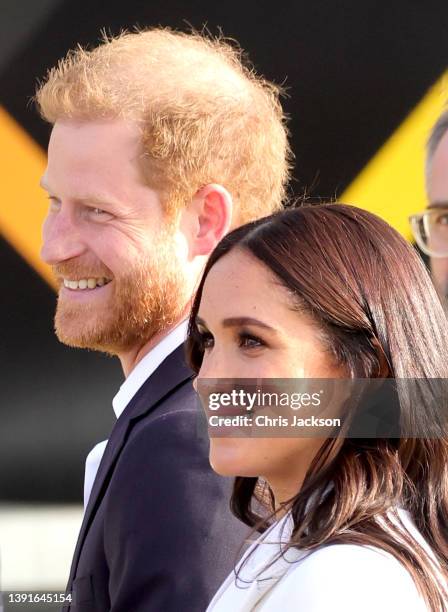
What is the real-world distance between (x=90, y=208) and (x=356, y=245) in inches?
24.6

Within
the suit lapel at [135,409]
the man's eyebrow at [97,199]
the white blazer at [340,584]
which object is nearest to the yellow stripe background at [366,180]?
the man's eyebrow at [97,199]

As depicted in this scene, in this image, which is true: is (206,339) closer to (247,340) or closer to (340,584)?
(247,340)

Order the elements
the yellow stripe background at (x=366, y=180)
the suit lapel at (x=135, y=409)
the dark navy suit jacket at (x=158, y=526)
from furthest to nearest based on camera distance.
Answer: the yellow stripe background at (x=366, y=180), the suit lapel at (x=135, y=409), the dark navy suit jacket at (x=158, y=526)

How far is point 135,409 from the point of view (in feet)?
4.97

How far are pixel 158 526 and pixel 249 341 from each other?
332mm

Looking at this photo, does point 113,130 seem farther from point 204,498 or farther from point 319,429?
point 319,429

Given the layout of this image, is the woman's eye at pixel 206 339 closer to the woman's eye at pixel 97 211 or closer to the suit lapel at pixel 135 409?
the suit lapel at pixel 135 409

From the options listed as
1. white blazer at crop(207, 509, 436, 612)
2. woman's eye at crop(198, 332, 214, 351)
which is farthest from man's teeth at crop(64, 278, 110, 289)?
white blazer at crop(207, 509, 436, 612)

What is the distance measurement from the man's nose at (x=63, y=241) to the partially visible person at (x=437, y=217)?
1.64 feet

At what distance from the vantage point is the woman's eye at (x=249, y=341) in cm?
113

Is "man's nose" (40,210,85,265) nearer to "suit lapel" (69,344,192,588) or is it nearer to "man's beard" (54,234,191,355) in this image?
"man's beard" (54,234,191,355)

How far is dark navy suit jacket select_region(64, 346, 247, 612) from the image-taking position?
1.34 m

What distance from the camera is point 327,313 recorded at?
110 centimetres

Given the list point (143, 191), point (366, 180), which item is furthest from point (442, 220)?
point (143, 191)
